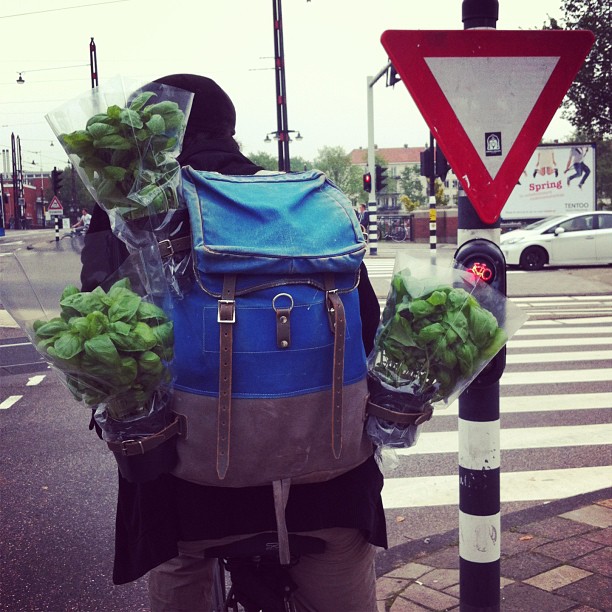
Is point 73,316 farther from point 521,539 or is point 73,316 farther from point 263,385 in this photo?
point 521,539

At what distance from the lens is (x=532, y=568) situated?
138 inches

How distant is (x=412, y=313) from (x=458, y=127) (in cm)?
97

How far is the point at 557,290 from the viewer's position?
613 inches

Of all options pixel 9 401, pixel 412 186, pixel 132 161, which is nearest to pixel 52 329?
pixel 132 161

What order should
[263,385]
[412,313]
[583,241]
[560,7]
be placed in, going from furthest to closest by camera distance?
[560,7] < [583,241] < [412,313] < [263,385]

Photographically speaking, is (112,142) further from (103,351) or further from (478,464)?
(478,464)

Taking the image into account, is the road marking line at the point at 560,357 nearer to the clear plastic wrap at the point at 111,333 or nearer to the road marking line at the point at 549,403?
the road marking line at the point at 549,403

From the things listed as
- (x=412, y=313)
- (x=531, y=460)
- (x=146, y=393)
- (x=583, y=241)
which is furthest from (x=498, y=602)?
(x=583, y=241)

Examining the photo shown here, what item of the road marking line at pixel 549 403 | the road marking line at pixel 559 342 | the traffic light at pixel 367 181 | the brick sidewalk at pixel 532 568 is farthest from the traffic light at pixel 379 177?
the brick sidewalk at pixel 532 568

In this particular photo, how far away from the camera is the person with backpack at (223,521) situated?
175 cm

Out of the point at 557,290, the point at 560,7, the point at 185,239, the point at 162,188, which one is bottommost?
the point at 557,290

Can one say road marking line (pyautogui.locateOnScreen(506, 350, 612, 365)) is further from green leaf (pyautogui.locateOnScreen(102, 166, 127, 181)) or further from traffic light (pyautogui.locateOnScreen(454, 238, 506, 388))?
green leaf (pyautogui.locateOnScreen(102, 166, 127, 181))

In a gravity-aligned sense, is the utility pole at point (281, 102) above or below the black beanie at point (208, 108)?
above

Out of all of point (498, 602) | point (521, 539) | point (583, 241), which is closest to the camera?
point (498, 602)
